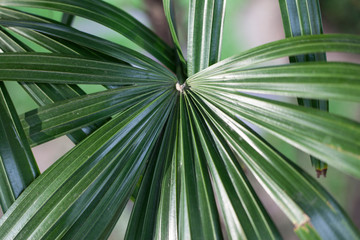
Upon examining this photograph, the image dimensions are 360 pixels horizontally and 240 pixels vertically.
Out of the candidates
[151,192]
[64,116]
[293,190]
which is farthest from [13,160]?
[293,190]

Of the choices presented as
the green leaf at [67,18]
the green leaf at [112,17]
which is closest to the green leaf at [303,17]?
the green leaf at [112,17]

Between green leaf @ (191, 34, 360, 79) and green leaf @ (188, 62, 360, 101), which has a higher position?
green leaf @ (191, 34, 360, 79)

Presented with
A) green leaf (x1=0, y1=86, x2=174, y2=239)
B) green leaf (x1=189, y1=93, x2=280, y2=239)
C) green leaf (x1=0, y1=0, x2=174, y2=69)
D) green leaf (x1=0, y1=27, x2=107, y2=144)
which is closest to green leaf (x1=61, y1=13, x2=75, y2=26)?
green leaf (x1=0, y1=0, x2=174, y2=69)

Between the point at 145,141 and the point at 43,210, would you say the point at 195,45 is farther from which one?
the point at 43,210

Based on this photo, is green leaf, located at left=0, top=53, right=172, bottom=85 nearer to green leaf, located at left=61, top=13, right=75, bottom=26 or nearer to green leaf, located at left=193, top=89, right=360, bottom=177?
green leaf, located at left=193, top=89, right=360, bottom=177

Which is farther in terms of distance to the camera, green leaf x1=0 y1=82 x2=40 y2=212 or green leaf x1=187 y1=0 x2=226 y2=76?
green leaf x1=187 y1=0 x2=226 y2=76

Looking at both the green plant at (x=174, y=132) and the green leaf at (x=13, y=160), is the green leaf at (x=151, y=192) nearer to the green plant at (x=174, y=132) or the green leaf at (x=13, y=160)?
the green plant at (x=174, y=132)

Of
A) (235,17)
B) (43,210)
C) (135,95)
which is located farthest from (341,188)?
(43,210)
